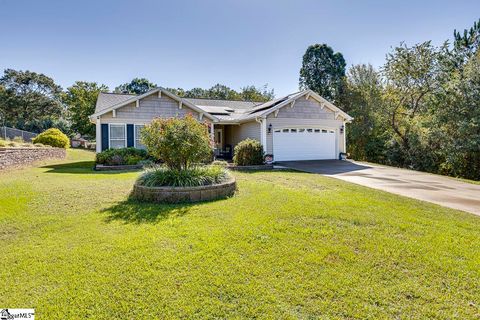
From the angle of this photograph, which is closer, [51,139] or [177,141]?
[177,141]

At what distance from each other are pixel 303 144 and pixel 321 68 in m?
20.1

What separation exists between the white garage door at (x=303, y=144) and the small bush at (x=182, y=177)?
9639 mm

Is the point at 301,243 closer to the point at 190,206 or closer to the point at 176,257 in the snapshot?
the point at 176,257

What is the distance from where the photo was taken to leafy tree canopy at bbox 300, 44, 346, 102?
33.7 m

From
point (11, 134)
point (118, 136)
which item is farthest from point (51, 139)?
point (118, 136)

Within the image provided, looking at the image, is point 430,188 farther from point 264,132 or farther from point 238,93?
point 238,93

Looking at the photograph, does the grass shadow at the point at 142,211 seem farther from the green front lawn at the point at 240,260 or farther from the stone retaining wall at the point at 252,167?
the stone retaining wall at the point at 252,167

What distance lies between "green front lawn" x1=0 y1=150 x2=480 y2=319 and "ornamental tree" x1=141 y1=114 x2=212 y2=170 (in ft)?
6.07

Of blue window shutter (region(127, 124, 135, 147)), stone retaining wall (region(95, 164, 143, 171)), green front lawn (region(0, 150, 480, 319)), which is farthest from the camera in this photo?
blue window shutter (region(127, 124, 135, 147))

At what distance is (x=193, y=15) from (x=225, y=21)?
6.71 ft

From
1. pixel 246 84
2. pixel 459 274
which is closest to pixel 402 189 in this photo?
pixel 459 274

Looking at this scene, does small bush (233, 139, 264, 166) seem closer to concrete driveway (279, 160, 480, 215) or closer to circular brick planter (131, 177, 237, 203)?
concrete driveway (279, 160, 480, 215)

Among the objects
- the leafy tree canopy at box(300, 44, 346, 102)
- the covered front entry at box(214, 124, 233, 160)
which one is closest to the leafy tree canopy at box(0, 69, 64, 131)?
the covered front entry at box(214, 124, 233, 160)

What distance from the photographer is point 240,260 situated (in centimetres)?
396
